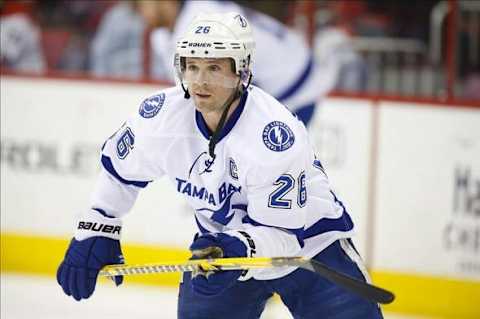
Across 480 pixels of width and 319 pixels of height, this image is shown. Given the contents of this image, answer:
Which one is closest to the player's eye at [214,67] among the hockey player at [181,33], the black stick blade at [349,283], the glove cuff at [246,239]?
the glove cuff at [246,239]

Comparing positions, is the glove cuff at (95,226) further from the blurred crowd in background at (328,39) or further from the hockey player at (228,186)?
the blurred crowd in background at (328,39)

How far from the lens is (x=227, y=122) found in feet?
9.37

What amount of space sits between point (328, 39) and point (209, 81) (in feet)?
10.4

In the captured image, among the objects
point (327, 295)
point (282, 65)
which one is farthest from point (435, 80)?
point (327, 295)

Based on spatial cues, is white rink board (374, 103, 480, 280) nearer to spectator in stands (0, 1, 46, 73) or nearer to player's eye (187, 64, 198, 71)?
spectator in stands (0, 1, 46, 73)

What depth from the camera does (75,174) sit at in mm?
5883

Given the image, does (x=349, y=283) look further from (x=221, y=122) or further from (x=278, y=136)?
(x=221, y=122)

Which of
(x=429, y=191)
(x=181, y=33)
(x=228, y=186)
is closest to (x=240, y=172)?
(x=228, y=186)

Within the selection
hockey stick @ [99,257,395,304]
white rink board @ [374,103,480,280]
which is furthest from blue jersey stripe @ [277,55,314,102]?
hockey stick @ [99,257,395,304]

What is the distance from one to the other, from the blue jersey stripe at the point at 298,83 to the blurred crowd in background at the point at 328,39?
0.86 ft

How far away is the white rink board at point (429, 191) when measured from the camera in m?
5.40

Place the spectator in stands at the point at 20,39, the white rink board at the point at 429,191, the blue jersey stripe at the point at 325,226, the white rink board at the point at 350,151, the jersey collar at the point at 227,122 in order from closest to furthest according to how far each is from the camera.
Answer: the jersey collar at the point at 227,122
the blue jersey stripe at the point at 325,226
the white rink board at the point at 429,191
the white rink board at the point at 350,151
the spectator in stands at the point at 20,39

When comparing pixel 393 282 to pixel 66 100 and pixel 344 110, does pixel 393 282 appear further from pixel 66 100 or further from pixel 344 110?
pixel 66 100

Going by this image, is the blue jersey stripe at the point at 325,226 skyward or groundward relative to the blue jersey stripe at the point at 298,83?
groundward
